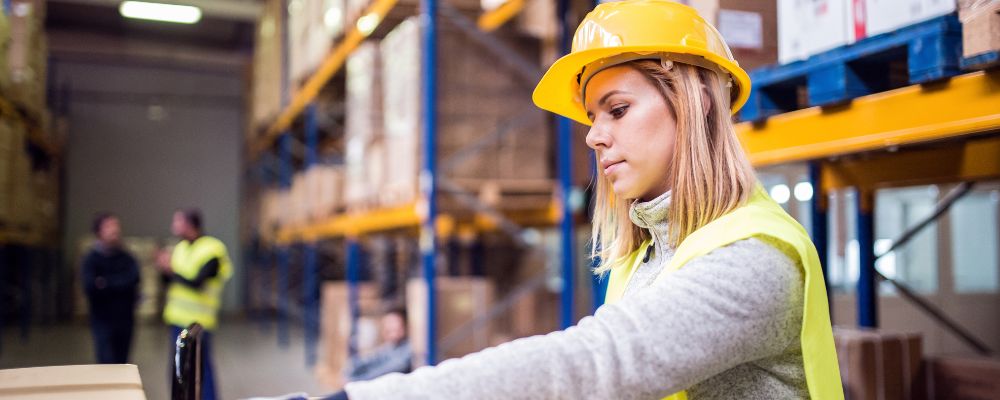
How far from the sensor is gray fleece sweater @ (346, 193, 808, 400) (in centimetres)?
99

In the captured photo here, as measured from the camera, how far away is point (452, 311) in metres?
5.53

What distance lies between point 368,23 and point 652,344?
5887mm

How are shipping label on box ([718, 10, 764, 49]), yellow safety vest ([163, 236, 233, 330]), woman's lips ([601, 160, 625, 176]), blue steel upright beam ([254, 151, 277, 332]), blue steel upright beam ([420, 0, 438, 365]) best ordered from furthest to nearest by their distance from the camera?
blue steel upright beam ([254, 151, 277, 332]), yellow safety vest ([163, 236, 233, 330]), blue steel upright beam ([420, 0, 438, 365]), shipping label on box ([718, 10, 764, 49]), woman's lips ([601, 160, 625, 176])

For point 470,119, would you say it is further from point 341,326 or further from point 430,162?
point 341,326

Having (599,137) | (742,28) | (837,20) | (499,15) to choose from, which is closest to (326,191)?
(499,15)

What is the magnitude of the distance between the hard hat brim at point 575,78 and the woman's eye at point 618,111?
10 cm

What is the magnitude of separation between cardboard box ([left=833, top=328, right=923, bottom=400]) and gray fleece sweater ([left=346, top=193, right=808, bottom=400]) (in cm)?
169

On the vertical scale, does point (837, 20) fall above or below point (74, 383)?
above

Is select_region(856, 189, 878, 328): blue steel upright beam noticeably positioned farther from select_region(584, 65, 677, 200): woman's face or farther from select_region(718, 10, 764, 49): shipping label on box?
select_region(584, 65, 677, 200): woman's face

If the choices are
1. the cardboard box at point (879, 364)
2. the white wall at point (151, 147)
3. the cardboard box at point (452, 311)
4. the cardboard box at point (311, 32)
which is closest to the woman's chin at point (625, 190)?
the cardboard box at point (879, 364)

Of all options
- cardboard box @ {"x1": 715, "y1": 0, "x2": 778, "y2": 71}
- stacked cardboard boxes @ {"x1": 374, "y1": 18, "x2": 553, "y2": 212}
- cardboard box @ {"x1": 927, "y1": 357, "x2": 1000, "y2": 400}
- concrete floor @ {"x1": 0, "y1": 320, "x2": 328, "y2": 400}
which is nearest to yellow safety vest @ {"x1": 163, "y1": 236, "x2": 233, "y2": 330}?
concrete floor @ {"x1": 0, "y1": 320, "x2": 328, "y2": 400}

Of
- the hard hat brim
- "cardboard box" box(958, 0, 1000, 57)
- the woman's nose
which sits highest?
"cardboard box" box(958, 0, 1000, 57)

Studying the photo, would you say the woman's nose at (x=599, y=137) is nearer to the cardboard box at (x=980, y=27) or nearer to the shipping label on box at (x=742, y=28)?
the cardboard box at (x=980, y=27)

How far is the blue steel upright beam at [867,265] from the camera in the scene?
321cm
